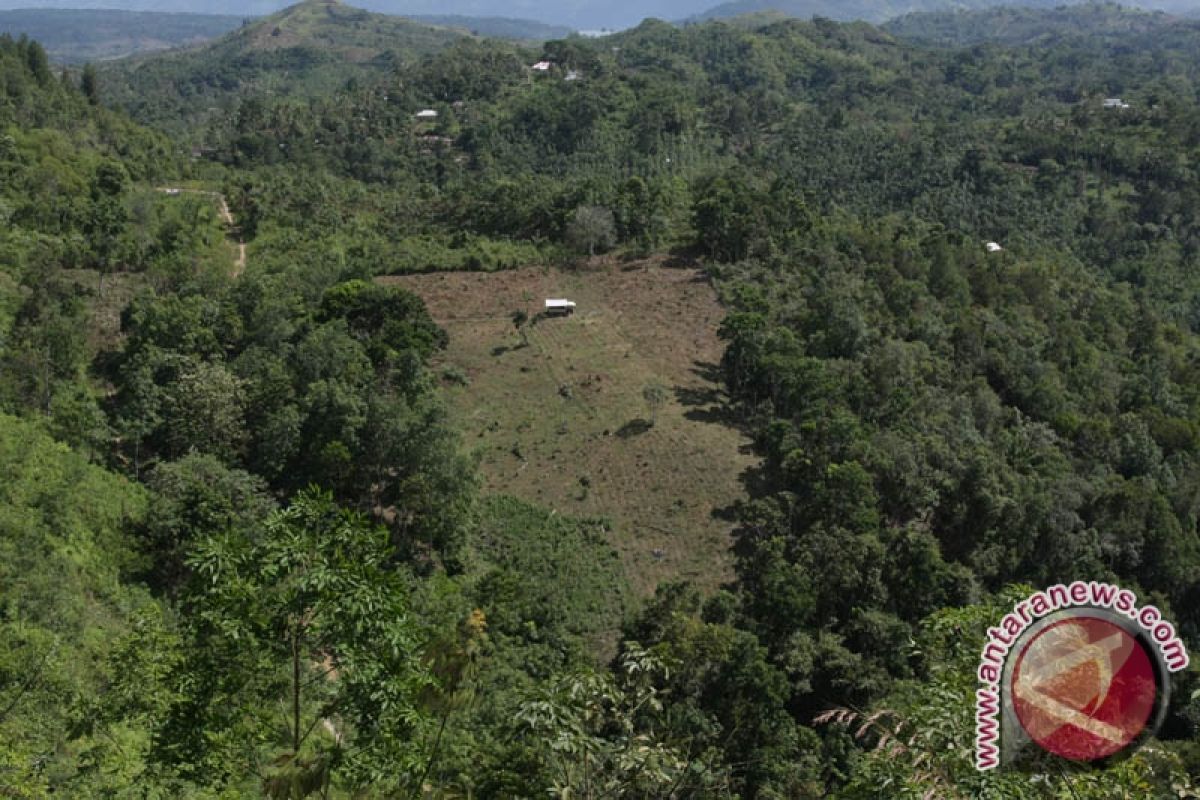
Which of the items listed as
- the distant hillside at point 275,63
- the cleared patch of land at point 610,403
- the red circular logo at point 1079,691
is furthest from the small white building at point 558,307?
the distant hillside at point 275,63

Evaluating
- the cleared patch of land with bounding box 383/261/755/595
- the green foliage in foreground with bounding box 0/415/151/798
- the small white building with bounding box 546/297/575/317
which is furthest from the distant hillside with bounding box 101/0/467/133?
the green foliage in foreground with bounding box 0/415/151/798

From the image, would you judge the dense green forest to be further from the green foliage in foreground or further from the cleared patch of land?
the cleared patch of land

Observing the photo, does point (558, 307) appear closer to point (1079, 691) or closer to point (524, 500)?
point (524, 500)

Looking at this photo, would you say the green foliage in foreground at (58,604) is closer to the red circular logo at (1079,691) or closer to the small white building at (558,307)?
the red circular logo at (1079,691)

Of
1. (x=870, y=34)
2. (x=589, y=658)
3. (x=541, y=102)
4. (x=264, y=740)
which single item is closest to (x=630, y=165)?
(x=541, y=102)

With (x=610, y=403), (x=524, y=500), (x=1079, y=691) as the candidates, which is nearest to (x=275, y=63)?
(x=610, y=403)

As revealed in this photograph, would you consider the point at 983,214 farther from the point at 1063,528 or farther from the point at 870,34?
the point at 870,34
